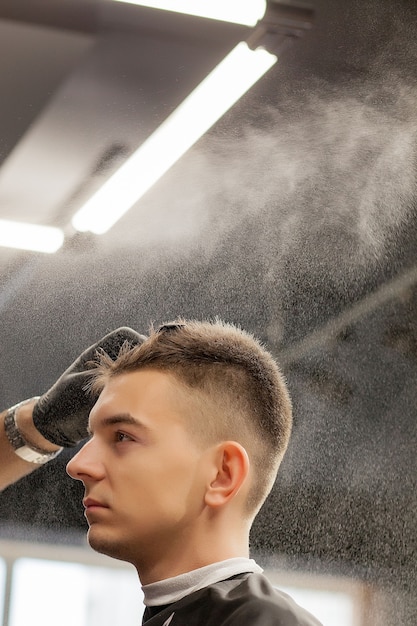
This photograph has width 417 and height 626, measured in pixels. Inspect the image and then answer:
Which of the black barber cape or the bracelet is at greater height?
the bracelet

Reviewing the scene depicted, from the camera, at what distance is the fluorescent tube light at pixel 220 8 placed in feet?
5.46

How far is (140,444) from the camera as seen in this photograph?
123 cm

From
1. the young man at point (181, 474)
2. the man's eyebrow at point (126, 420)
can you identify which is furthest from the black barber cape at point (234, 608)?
the man's eyebrow at point (126, 420)

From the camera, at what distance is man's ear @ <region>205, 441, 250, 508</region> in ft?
4.08

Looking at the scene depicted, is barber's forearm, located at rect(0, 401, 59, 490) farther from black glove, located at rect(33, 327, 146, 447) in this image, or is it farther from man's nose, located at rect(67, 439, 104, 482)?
man's nose, located at rect(67, 439, 104, 482)

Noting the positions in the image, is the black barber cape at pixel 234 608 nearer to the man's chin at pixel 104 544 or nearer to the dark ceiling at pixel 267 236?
the man's chin at pixel 104 544

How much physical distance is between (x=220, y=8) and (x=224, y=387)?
0.78 m

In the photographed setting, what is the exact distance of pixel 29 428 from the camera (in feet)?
4.69

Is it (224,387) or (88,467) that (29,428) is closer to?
(88,467)

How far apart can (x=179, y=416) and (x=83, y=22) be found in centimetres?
79

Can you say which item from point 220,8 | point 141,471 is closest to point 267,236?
point 220,8

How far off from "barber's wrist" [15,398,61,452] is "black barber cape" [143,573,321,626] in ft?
1.12

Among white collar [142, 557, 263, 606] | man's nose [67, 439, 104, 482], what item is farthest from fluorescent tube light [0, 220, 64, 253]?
white collar [142, 557, 263, 606]

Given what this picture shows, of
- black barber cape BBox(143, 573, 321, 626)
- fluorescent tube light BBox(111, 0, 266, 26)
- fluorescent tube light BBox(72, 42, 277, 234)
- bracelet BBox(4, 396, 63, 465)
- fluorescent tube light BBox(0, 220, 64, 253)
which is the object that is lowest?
black barber cape BBox(143, 573, 321, 626)
